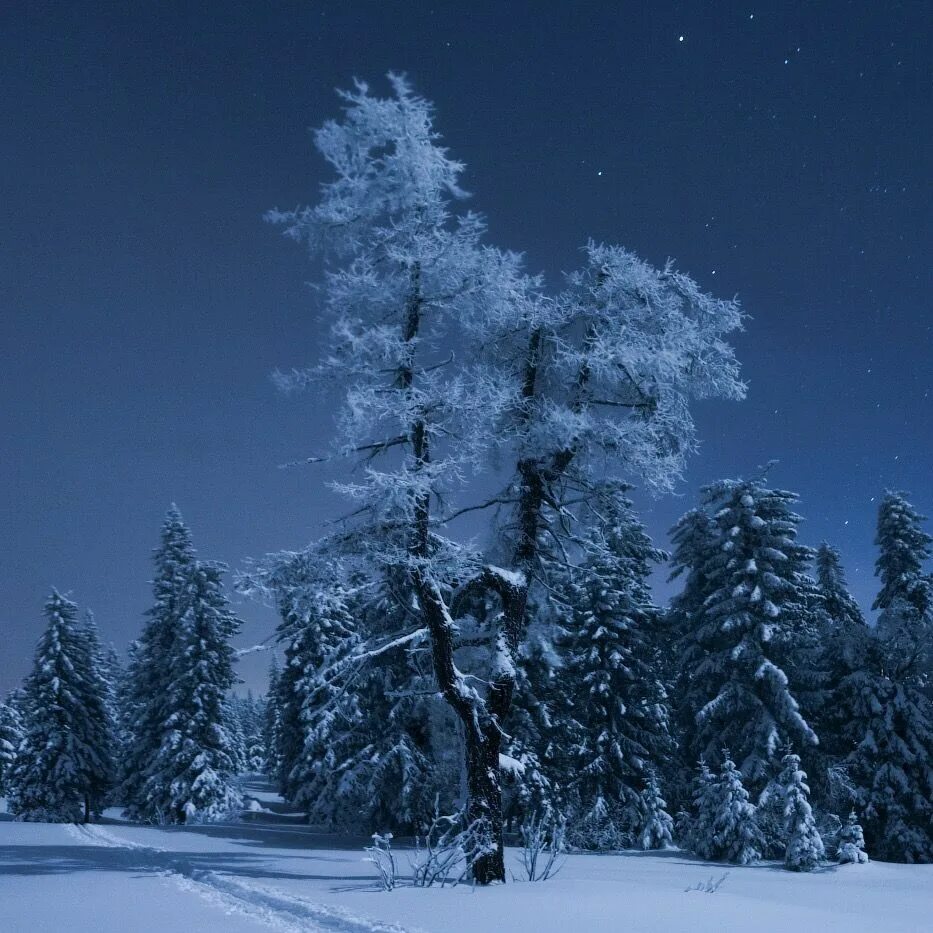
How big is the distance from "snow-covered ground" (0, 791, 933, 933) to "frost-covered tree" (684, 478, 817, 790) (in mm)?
6239

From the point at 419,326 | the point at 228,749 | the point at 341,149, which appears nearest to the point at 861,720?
the point at 419,326

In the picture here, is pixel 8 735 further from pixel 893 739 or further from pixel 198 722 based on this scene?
pixel 893 739

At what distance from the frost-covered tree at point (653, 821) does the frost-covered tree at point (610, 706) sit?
0.24 m

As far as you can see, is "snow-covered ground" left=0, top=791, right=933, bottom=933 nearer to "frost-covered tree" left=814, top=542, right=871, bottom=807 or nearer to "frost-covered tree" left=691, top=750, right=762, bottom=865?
"frost-covered tree" left=691, top=750, right=762, bottom=865

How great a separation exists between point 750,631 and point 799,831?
7194 millimetres

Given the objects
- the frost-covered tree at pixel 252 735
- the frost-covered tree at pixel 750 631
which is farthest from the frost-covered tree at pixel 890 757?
the frost-covered tree at pixel 252 735

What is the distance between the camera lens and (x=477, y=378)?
12836 millimetres

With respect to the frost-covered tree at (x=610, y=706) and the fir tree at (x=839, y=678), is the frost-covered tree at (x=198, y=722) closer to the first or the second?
the frost-covered tree at (x=610, y=706)

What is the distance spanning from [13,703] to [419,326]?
67442mm

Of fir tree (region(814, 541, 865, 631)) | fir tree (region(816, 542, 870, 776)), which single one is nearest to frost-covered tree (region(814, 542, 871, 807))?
fir tree (region(816, 542, 870, 776))

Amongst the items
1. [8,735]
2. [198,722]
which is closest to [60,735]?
[198,722]

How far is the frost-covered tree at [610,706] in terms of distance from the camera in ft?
90.8

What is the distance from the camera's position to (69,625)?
42.5 meters

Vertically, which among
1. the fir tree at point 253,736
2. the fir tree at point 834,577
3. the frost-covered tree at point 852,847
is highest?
the fir tree at point 834,577
